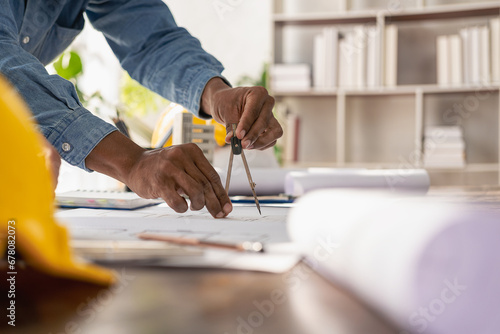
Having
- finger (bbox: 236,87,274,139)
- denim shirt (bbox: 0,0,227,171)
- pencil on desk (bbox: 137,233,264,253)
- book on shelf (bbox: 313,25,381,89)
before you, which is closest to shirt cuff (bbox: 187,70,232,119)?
denim shirt (bbox: 0,0,227,171)

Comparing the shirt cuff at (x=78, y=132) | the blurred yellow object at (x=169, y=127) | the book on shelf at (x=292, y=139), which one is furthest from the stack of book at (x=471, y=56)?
the shirt cuff at (x=78, y=132)

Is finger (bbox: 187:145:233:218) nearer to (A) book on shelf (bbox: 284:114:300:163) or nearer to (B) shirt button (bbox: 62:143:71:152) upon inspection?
(B) shirt button (bbox: 62:143:71:152)

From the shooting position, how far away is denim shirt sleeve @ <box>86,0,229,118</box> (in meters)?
1.16

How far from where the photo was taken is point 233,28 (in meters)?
3.62

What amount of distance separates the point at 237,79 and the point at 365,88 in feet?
3.26

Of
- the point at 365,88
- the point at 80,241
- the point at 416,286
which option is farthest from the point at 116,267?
the point at 365,88

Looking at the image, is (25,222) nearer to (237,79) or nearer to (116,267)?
(116,267)

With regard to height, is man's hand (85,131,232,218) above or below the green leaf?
below

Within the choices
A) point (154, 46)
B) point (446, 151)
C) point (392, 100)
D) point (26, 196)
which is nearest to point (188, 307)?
point (26, 196)

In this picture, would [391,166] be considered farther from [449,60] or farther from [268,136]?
[268,136]

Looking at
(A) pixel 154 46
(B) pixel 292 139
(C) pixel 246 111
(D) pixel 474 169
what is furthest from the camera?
(B) pixel 292 139

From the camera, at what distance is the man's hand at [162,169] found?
67 cm

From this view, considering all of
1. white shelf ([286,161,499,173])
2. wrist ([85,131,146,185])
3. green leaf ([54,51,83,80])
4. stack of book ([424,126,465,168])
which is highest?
green leaf ([54,51,83,80])

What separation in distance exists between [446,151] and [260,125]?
226cm
